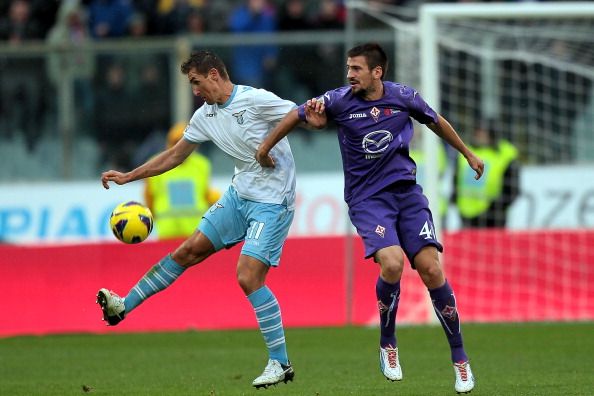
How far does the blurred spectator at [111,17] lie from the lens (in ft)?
68.2

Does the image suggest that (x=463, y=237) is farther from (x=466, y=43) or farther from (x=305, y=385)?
(x=305, y=385)

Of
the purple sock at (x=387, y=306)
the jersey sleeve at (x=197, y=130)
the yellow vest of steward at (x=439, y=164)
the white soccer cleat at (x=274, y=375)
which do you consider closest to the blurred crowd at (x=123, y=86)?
the yellow vest of steward at (x=439, y=164)

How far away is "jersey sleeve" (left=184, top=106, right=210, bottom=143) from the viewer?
992cm

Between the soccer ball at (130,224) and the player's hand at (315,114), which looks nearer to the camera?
the player's hand at (315,114)

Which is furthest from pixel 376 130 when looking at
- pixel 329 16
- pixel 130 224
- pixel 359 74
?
pixel 329 16

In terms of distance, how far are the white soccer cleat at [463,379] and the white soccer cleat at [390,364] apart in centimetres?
40

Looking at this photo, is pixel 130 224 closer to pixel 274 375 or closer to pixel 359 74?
pixel 274 375

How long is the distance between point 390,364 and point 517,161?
28.3 ft

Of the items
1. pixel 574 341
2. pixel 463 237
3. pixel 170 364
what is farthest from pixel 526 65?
pixel 170 364

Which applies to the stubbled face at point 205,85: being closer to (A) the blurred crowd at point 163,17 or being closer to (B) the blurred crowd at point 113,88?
(B) the blurred crowd at point 113,88

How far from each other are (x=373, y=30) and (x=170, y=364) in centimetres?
750

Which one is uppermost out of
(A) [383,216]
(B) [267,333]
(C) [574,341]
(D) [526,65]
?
(D) [526,65]

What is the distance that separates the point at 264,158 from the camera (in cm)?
938

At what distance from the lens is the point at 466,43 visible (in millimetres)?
17609
